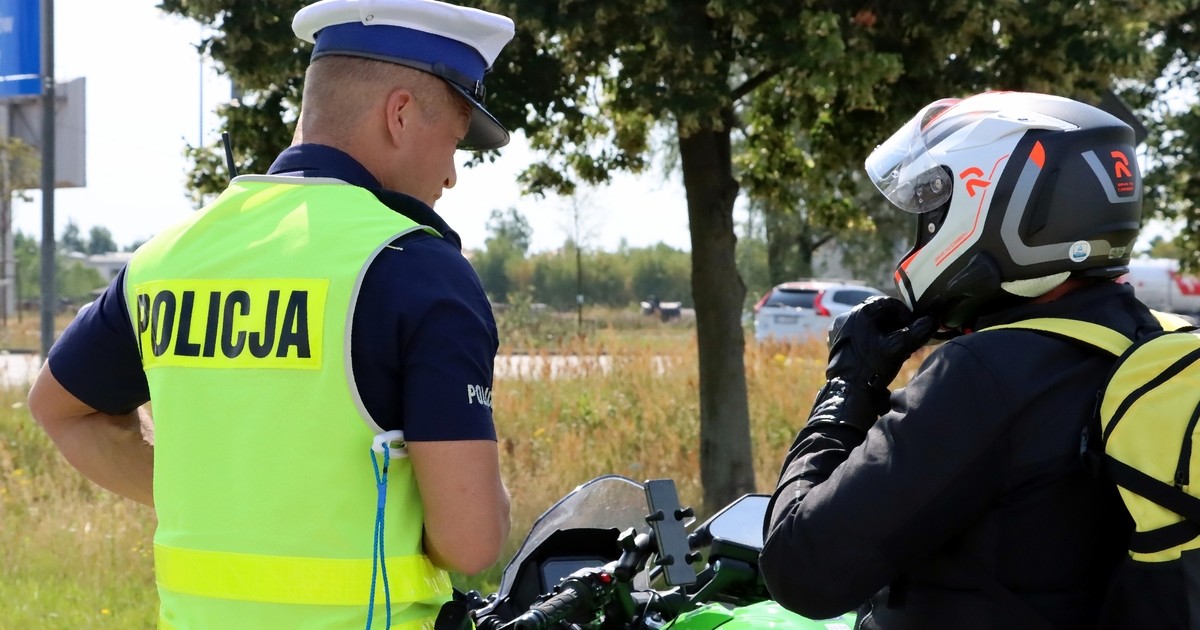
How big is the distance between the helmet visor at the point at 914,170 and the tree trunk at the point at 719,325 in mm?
5015

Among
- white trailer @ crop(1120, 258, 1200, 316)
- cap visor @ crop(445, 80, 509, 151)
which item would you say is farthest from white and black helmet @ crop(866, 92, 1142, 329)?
white trailer @ crop(1120, 258, 1200, 316)

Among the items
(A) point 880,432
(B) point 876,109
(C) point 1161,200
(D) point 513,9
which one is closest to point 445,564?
(A) point 880,432

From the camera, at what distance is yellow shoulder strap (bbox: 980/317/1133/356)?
1774mm

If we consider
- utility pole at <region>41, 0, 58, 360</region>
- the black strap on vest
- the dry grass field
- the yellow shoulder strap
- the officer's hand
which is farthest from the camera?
utility pole at <region>41, 0, 58, 360</region>

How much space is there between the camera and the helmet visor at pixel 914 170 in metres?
2.04

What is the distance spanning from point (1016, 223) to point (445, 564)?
1.03 metres

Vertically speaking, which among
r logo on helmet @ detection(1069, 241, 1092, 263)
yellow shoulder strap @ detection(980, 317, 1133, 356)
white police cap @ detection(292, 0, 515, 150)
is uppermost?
white police cap @ detection(292, 0, 515, 150)

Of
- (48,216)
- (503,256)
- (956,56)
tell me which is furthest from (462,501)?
(503,256)

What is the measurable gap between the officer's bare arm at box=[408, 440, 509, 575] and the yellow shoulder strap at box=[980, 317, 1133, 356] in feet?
2.61

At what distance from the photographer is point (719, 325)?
7.25 meters

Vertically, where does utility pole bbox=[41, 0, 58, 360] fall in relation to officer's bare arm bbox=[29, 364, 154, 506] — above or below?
above

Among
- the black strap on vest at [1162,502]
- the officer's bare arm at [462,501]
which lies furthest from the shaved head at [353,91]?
the black strap on vest at [1162,502]

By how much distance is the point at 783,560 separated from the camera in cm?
184

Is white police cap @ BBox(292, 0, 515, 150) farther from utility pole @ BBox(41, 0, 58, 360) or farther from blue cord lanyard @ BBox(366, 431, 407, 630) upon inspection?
utility pole @ BBox(41, 0, 58, 360)
